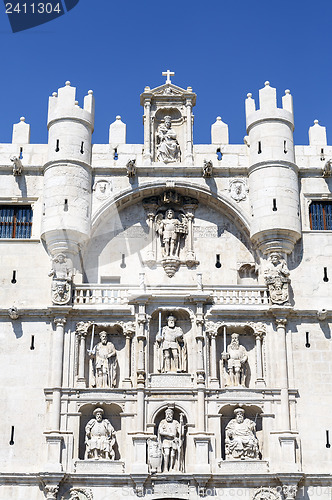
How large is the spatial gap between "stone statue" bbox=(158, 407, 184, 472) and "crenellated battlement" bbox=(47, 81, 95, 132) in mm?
11001

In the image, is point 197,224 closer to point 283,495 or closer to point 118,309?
point 118,309

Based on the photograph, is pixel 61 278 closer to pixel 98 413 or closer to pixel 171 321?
pixel 171 321

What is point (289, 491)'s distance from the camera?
2880cm

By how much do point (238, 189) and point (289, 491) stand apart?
1069cm

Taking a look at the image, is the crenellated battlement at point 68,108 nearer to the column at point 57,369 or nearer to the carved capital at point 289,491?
the column at point 57,369

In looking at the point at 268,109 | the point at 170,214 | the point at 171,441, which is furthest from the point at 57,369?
the point at 268,109

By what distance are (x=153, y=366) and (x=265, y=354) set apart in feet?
12.2

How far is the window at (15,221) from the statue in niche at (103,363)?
4.81 metres

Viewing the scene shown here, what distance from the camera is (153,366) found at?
101 feet

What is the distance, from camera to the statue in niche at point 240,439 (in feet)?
97.1

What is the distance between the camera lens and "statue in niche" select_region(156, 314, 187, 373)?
30656 mm

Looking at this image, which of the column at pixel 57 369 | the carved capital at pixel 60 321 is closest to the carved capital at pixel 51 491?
the column at pixel 57 369

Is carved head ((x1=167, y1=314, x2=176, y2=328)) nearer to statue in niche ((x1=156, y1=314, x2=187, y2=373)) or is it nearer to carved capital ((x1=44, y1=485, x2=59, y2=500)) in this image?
statue in niche ((x1=156, y1=314, x2=187, y2=373))

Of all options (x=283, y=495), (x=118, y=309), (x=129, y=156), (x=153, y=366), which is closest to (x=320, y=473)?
(x=283, y=495)
